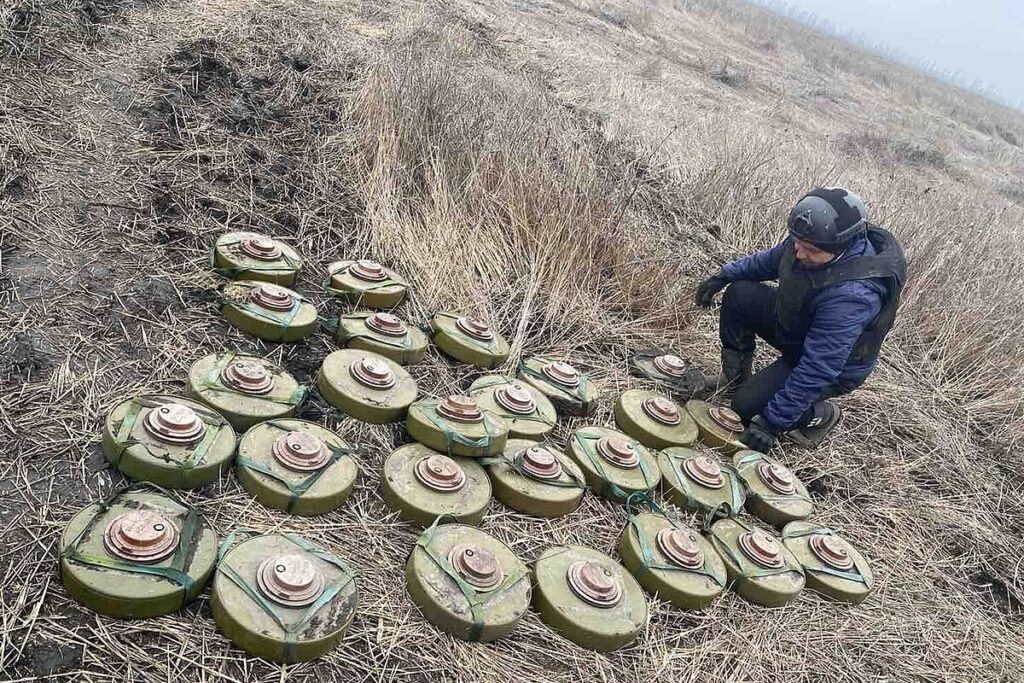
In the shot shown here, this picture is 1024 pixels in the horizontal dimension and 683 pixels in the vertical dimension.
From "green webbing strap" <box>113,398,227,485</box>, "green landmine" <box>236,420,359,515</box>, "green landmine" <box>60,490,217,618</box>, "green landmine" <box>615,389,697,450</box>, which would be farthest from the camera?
"green landmine" <box>615,389,697,450</box>

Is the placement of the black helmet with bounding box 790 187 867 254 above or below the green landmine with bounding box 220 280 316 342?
above

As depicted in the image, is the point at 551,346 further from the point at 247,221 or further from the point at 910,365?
the point at 910,365

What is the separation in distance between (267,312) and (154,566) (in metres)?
1.56

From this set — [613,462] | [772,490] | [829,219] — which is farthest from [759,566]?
[829,219]

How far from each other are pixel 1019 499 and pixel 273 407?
4.48m

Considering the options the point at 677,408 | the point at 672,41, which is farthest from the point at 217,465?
the point at 672,41

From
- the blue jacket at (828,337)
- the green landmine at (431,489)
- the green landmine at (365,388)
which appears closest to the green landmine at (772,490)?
the blue jacket at (828,337)

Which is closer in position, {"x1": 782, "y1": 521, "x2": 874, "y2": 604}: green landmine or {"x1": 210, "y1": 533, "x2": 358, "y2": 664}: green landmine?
{"x1": 210, "y1": 533, "x2": 358, "y2": 664}: green landmine

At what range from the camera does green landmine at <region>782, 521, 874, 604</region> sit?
3.22 m

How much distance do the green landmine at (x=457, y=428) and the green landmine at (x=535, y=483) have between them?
0.29 feet

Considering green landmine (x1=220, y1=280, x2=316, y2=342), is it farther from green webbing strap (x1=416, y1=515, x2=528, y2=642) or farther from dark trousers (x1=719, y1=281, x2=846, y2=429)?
dark trousers (x1=719, y1=281, x2=846, y2=429)

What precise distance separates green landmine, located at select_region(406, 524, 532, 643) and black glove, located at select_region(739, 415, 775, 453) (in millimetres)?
1836

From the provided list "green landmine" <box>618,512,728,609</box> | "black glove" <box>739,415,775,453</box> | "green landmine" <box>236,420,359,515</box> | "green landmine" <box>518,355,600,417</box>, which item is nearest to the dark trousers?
"black glove" <box>739,415,775,453</box>

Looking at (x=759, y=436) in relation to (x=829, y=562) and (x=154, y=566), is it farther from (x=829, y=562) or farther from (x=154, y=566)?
(x=154, y=566)
